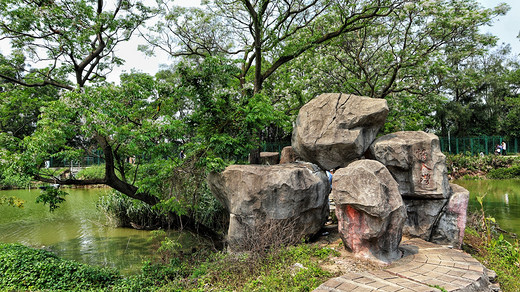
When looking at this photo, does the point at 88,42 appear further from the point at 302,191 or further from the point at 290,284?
the point at 290,284

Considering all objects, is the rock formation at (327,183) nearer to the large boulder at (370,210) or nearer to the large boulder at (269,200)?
the large boulder at (269,200)

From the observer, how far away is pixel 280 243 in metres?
5.85

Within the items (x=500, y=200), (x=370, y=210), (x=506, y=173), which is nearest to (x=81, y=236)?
(x=370, y=210)

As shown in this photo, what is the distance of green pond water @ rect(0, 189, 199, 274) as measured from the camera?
331 inches

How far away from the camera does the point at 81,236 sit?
34.7 feet

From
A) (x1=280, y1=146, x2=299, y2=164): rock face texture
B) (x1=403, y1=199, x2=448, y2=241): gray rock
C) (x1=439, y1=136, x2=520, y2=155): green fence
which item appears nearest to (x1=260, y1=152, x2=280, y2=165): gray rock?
(x1=280, y1=146, x2=299, y2=164): rock face texture

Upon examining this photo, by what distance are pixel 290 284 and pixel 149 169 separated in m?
4.30

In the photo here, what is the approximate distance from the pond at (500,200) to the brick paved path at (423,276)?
3528mm

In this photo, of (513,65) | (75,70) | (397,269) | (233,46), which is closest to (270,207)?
(397,269)

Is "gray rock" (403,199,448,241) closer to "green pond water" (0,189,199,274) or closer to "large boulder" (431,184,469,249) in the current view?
"large boulder" (431,184,469,249)

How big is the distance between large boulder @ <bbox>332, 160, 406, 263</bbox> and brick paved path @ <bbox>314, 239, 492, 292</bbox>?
13.3 inches

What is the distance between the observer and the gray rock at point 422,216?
632 cm

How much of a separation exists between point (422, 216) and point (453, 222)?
0.53 meters

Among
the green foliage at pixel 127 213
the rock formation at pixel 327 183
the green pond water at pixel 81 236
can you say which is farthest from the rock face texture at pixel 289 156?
the green foliage at pixel 127 213
